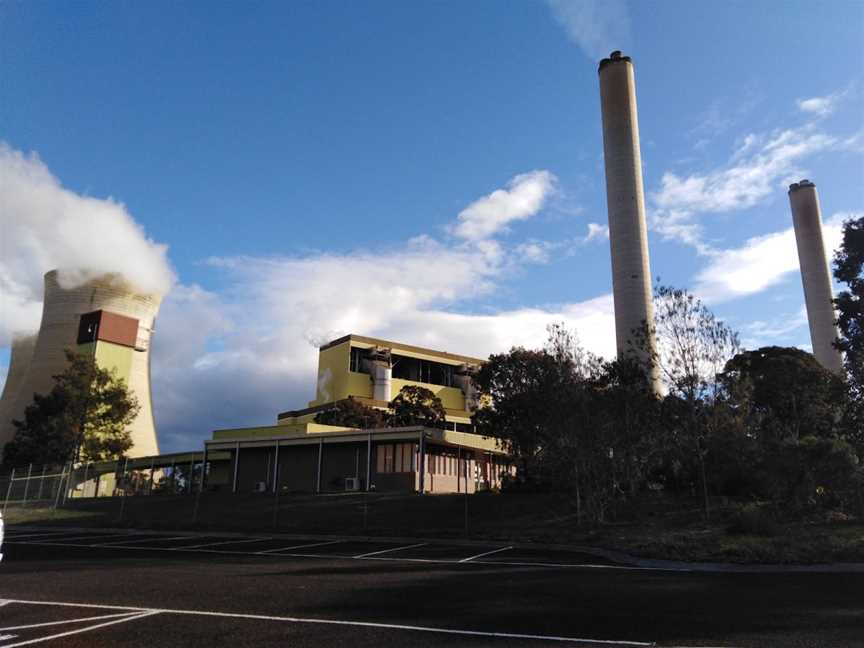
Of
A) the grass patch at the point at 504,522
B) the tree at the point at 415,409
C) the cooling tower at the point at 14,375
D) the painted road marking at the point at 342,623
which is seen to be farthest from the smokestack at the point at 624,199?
the cooling tower at the point at 14,375

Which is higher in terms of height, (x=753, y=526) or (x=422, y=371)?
(x=422, y=371)

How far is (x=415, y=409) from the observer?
5741cm

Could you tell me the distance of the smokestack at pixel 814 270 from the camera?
2753 inches

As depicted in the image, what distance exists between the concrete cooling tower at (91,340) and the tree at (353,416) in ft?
64.8

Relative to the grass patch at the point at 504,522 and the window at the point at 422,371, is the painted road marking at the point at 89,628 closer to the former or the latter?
the grass patch at the point at 504,522

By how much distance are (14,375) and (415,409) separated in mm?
48629

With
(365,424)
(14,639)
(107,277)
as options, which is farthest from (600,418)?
(107,277)

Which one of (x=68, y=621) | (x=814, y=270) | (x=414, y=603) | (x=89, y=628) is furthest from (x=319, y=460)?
(x=814, y=270)

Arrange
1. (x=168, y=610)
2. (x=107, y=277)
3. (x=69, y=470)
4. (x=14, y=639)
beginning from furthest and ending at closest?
(x=107, y=277) → (x=69, y=470) → (x=168, y=610) → (x=14, y=639)

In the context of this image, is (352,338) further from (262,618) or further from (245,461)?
(262,618)

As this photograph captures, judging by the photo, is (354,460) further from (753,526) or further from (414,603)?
(414,603)

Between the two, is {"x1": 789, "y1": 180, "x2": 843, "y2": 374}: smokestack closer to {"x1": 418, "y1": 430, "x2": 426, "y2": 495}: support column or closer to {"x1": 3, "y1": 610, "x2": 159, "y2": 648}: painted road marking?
{"x1": 418, "y1": 430, "x2": 426, "y2": 495}: support column

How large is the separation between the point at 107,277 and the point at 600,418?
59825 millimetres

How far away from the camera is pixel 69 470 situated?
40969 mm
